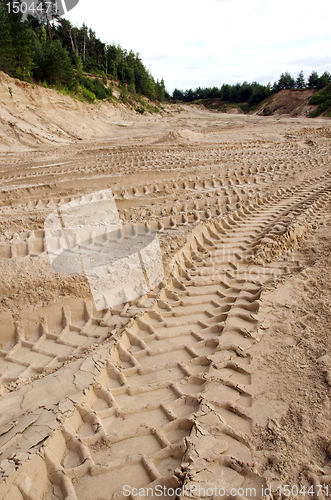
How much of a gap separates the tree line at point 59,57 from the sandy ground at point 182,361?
15.3m

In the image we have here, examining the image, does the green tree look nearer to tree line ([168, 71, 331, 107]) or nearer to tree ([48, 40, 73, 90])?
tree line ([168, 71, 331, 107])

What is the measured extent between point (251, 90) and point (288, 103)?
17.3m

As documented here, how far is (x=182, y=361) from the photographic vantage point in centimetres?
270

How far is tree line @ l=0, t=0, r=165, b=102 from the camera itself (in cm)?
1733

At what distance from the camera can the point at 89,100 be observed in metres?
22.1

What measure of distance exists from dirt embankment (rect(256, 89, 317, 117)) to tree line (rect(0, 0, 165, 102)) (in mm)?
14353

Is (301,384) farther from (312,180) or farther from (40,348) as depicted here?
(312,180)

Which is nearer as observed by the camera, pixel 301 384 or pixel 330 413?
pixel 330 413

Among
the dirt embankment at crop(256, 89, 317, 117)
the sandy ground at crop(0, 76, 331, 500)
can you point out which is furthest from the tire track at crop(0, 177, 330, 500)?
the dirt embankment at crop(256, 89, 317, 117)

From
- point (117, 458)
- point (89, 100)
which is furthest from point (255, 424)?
point (89, 100)

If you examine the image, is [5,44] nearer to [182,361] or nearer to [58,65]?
[58,65]

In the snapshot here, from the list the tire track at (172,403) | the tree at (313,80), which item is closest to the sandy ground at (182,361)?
the tire track at (172,403)

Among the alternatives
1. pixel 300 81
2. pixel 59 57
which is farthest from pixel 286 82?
pixel 59 57

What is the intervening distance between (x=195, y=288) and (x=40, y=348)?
1.82 metres
